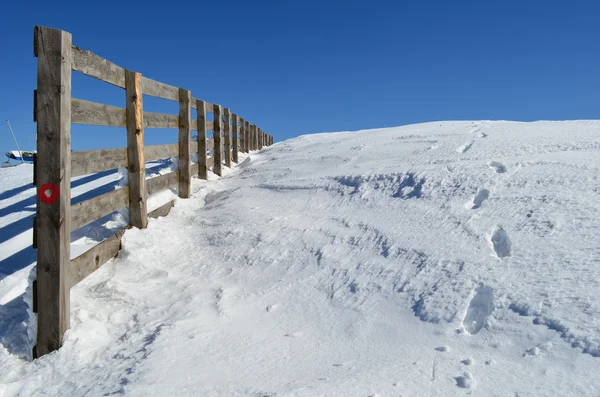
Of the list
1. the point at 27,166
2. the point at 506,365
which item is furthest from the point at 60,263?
the point at 27,166

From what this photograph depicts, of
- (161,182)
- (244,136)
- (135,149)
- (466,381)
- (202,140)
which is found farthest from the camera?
(244,136)

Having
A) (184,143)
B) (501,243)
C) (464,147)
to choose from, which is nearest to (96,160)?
(184,143)

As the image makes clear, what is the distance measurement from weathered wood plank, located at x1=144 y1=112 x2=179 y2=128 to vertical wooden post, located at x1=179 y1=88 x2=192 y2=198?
0.42 feet

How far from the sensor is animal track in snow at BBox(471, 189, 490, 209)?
4113mm

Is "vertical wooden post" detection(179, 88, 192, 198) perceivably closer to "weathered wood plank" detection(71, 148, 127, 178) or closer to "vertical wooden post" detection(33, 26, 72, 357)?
"weathered wood plank" detection(71, 148, 127, 178)

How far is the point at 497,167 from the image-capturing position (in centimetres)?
501

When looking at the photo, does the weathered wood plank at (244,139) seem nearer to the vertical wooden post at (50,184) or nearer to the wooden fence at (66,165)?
the wooden fence at (66,165)

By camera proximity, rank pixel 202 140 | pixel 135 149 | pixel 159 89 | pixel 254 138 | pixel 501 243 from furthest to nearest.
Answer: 1. pixel 254 138
2. pixel 202 140
3. pixel 159 89
4. pixel 135 149
5. pixel 501 243

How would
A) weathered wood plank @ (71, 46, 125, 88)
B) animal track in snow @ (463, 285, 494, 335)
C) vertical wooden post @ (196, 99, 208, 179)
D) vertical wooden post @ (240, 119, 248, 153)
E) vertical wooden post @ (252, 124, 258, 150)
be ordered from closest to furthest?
animal track in snow @ (463, 285, 494, 335)
weathered wood plank @ (71, 46, 125, 88)
vertical wooden post @ (196, 99, 208, 179)
vertical wooden post @ (240, 119, 248, 153)
vertical wooden post @ (252, 124, 258, 150)

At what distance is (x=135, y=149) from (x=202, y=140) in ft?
9.77

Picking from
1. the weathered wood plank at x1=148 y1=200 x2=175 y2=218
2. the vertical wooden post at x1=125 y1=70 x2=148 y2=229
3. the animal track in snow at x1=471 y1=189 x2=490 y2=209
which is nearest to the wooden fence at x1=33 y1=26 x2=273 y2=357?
the vertical wooden post at x1=125 y1=70 x2=148 y2=229

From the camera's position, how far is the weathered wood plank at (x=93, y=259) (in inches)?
135

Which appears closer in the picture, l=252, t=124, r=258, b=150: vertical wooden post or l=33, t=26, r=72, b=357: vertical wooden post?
l=33, t=26, r=72, b=357: vertical wooden post

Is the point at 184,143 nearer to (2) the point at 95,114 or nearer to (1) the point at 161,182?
(1) the point at 161,182
